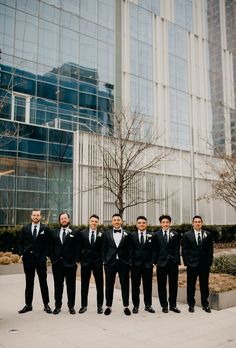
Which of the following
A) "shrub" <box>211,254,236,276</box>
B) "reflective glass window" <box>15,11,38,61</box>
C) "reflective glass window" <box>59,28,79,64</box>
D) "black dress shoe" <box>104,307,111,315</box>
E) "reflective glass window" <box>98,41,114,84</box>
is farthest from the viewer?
"reflective glass window" <box>98,41,114,84</box>

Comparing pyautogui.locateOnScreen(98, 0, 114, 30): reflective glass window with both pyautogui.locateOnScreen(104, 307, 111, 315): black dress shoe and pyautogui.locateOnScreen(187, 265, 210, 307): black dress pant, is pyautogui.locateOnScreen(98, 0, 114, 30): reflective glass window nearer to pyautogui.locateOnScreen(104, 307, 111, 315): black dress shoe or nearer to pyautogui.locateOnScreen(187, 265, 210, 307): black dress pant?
pyautogui.locateOnScreen(187, 265, 210, 307): black dress pant

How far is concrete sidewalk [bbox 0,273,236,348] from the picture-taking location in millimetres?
5770

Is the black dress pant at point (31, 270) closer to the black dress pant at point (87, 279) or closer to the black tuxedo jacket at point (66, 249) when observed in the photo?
the black tuxedo jacket at point (66, 249)

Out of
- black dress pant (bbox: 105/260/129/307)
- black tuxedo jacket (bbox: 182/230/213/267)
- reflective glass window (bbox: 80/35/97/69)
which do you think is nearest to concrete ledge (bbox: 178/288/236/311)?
black tuxedo jacket (bbox: 182/230/213/267)

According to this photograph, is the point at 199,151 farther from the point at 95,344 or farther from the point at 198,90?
the point at 95,344

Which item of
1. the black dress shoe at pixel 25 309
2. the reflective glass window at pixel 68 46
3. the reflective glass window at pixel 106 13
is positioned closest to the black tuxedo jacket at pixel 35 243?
the black dress shoe at pixel 25 309

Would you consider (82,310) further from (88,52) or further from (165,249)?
(88,52)

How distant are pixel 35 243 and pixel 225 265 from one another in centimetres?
564

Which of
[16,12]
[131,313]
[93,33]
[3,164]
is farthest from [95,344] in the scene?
[93,33]

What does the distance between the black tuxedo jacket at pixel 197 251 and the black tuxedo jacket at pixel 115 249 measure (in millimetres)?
1210

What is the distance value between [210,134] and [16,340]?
3443 centimetres

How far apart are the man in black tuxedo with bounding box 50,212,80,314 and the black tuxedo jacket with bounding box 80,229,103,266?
130mm

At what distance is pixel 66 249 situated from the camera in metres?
7.78

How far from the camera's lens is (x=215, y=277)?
32.2ft
